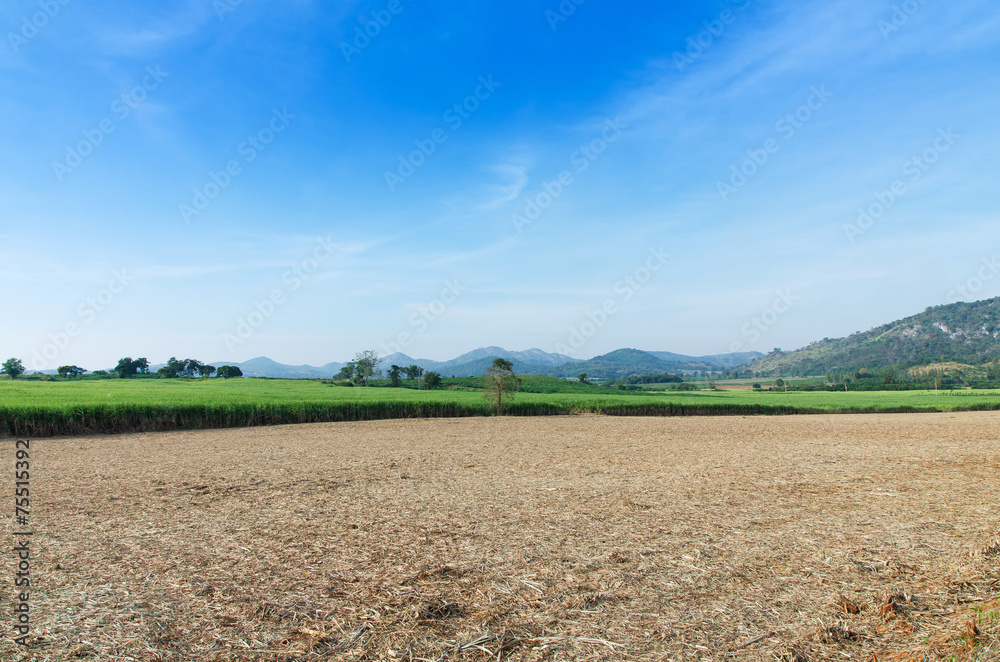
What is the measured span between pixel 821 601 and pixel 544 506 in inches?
173

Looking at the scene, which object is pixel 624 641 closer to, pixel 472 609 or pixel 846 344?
pixel 472 609

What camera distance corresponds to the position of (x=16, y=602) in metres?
4.76

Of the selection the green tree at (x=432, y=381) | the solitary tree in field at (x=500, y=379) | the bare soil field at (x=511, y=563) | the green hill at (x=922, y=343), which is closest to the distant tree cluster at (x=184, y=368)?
the green tree at (x=432, y=381)

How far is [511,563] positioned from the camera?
5.76 meters

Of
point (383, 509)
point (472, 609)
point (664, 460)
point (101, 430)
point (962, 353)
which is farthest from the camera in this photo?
point (962, 353)

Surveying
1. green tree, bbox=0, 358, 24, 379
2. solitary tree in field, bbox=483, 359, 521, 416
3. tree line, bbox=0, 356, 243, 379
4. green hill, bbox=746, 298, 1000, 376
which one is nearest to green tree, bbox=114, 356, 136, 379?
tree line, bbox=0, 356, 243, 379

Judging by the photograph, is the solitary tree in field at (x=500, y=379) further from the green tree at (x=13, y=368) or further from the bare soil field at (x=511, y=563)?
the green tree at (x=13, y=368)

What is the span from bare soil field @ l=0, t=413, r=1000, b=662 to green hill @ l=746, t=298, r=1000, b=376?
13506 centimetres

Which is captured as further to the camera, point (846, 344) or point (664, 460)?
point (846, 344)

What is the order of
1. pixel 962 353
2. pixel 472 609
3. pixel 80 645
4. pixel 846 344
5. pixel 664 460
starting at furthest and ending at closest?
pixel 846 344 < pixel 962 353 < pixel 664 460 < pixel 472 609 < pixel 80 645

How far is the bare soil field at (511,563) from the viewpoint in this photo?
13.3 feet

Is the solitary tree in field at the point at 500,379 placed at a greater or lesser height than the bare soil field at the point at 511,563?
greater

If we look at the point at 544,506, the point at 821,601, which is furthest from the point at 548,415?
the point at 821,601

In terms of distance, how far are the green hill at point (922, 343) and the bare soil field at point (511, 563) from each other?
135 m
